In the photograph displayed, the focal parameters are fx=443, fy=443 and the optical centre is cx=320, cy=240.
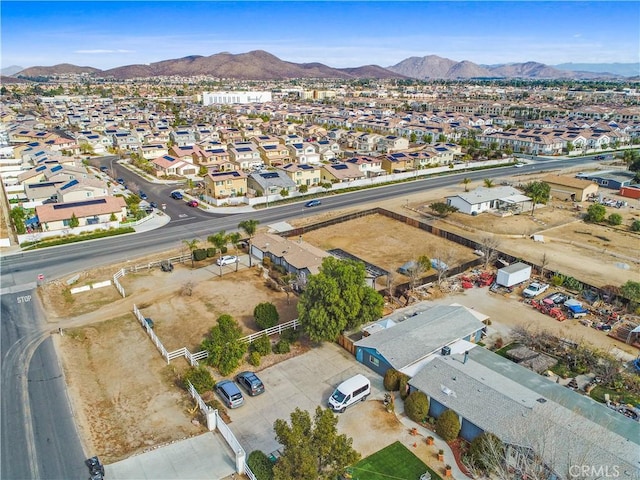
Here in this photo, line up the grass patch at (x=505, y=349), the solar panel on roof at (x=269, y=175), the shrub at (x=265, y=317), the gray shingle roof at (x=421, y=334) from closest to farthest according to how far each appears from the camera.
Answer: the gray shingle roof at (x=421, y=334) < the grass patch at (x=505, y=349) < the shrub at (x=265, y=317) < the solar panel on roof at (x=269, y=175)

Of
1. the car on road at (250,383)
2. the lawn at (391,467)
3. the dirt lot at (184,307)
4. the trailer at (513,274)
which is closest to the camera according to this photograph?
the lawn at (391,467)

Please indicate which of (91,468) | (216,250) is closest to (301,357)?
(91,468)

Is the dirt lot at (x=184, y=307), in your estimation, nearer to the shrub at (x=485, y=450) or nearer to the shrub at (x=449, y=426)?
the shrub at (x=449, y=426)

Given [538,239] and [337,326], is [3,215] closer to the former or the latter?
[337,326]

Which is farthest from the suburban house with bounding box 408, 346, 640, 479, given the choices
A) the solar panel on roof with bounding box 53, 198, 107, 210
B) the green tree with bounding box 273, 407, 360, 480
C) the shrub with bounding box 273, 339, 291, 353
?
the solar panel on roof with bounding box 53, 198, 107, 210

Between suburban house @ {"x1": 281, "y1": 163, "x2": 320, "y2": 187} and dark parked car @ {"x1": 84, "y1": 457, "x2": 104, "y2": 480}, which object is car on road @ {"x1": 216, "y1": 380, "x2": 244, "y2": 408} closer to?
dark parked car @ {"x1": 84, "y1": 457, "x2": 104, "y2": 480}

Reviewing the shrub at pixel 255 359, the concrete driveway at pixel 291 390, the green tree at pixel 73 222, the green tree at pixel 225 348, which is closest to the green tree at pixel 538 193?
the concrete driveway at pixel 291 390
